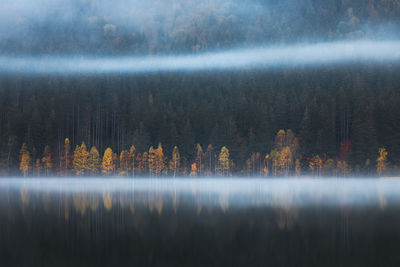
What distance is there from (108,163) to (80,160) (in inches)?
222

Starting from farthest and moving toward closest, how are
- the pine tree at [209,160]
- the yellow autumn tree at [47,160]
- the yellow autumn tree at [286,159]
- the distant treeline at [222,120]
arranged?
the yellow autumn tree at [47,160] < the pine tree at [209,160] < the distant treeline at [222,120] < the yellow autumn tree at [286,159]

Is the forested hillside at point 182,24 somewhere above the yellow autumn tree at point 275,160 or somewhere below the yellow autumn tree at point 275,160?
above

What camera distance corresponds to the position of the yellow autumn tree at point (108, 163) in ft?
261

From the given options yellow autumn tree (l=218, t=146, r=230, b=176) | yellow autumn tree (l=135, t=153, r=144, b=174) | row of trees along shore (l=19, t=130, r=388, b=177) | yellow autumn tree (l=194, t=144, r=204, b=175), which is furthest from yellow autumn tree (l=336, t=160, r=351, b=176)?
yellow autumn tree (l=135, t=153, r=144, b=174)

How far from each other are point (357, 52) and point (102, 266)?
121662 millimetres

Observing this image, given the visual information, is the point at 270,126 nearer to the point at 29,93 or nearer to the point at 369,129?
the point at 369,129

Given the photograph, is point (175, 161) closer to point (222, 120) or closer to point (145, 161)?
point (145, 161)

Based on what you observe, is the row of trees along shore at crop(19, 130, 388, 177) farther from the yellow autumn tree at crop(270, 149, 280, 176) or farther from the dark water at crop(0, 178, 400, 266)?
the dark water at crop(0, 178, 400, 266)

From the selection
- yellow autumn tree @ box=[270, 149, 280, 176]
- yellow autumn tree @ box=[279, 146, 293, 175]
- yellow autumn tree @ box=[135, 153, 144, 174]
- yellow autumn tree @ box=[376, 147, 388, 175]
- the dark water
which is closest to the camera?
the dark water

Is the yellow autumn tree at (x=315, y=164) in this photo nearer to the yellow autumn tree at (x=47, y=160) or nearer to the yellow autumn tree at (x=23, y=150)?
the yellow autumn tree at (x=47, y=160)

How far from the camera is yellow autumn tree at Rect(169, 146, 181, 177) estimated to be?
261 ft

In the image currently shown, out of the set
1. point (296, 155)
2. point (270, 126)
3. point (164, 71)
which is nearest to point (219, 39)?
point (164, 71)

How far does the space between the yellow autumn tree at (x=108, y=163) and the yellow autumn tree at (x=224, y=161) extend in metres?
20.0

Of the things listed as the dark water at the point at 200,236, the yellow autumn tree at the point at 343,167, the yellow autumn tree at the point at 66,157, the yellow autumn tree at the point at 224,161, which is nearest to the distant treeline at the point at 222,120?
the yellow autumn tree at the point at 343,167
